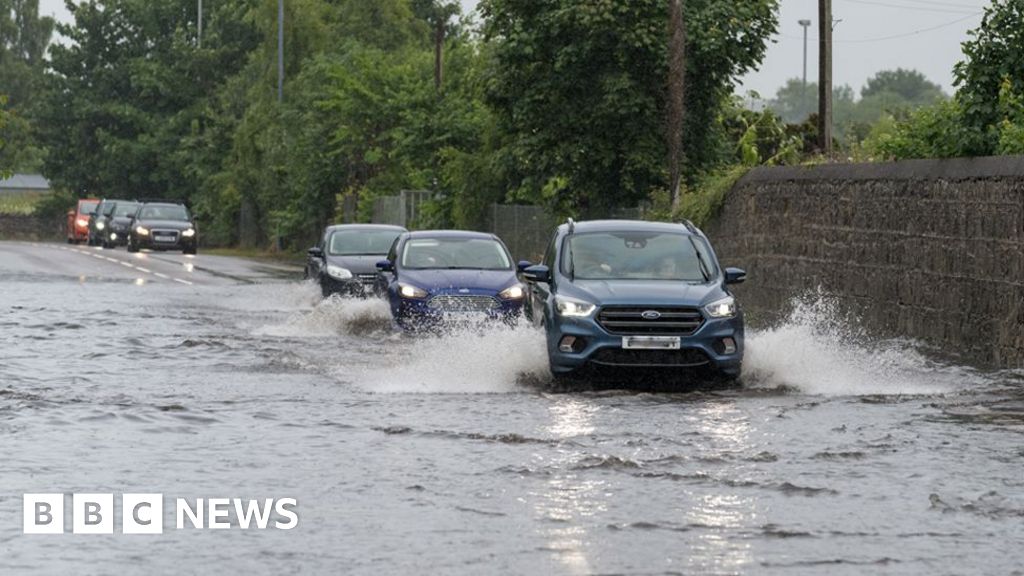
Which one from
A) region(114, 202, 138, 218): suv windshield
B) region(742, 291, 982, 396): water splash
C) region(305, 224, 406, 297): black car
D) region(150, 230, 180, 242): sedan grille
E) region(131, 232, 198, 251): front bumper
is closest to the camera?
A: region(742, 291, 982, 396): water splash

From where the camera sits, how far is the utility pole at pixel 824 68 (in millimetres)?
38594

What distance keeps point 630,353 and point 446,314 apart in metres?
6.68

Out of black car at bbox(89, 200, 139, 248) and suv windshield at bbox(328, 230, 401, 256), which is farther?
black car at bbox(89, 200, 139, 248)

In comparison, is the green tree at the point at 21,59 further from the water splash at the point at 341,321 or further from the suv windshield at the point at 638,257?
the suv windshield at the point at 638,257

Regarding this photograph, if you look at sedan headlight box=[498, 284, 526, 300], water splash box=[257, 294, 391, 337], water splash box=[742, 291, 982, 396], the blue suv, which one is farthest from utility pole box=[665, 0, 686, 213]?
the blue suv

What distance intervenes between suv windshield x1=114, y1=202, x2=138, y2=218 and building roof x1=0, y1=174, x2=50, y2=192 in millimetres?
66061

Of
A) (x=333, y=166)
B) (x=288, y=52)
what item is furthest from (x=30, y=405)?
(x=288, y=52)

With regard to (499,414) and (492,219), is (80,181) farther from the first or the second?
(499,414)

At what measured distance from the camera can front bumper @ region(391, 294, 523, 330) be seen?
2412 cm

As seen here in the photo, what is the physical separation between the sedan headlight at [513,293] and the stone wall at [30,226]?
85.8 meters

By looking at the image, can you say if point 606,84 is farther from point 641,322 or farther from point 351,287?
point 641,322

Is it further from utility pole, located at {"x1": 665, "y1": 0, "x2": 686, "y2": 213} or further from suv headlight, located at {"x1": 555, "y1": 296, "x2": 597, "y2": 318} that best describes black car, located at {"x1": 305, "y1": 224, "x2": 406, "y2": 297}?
suv headlight, located at {"x1": 555, "y1": 296, "x2": 597, "y2": 318}

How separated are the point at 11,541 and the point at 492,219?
39825mm

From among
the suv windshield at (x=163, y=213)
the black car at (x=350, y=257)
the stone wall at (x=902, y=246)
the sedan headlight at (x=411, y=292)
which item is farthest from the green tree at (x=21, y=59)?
the sedan headlight at (x=411, y=292)
